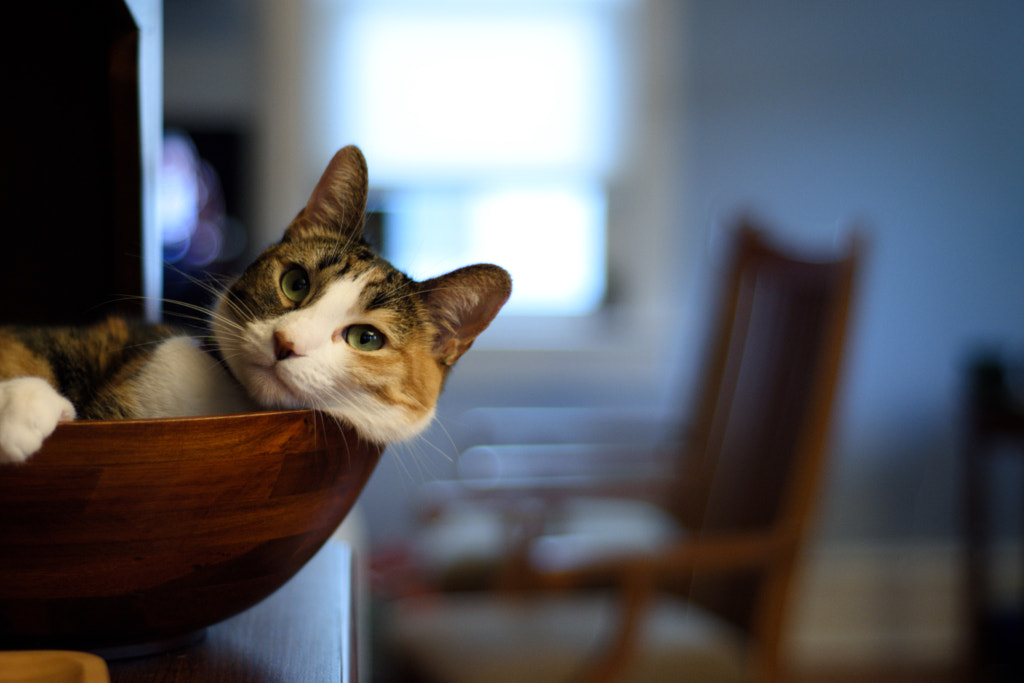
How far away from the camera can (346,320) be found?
24.1 inches

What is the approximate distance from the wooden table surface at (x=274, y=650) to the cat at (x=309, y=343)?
0.13m

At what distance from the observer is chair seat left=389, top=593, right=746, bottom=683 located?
3.89 feet

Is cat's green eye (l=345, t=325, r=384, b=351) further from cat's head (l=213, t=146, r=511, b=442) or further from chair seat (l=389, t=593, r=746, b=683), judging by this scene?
chair seat (l=389, t=593, r=746, b=683)

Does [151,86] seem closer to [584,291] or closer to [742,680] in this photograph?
[742,680]

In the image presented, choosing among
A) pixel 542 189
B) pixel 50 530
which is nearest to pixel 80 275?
pixel 50 530

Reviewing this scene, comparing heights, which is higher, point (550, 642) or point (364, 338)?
point (364, 338)

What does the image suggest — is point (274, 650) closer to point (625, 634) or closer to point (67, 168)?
point (67, 168)

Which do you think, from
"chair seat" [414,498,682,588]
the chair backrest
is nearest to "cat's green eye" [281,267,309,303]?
the chair backrest

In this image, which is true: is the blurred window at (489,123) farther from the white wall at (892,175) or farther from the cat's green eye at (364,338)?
the cat's green eye at (364,338)

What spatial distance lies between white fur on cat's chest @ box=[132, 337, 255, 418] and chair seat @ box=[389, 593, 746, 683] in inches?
30.9

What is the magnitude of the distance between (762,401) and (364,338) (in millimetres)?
1233

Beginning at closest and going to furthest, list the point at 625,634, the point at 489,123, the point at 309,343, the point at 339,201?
the point at 309,343 → the point at 339,201 → the point at 625,634 → the point at 489,123

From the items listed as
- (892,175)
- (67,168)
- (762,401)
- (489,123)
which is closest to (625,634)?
(762,401)

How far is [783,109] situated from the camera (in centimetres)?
299
